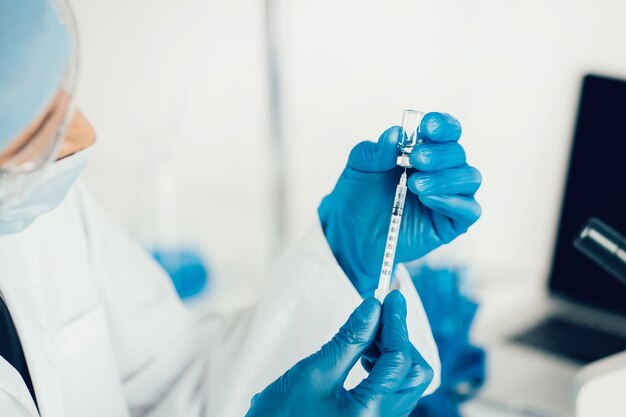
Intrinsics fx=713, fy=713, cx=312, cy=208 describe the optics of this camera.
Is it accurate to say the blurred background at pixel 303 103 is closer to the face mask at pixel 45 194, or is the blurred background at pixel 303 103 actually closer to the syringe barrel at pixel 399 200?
the syringe barrel at pixel 399 200

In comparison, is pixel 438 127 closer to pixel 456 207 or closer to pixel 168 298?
pixel 456 207

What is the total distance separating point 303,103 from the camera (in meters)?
1.81

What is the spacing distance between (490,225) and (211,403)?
860 mm

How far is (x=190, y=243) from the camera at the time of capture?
2031 mm

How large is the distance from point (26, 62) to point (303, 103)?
3.90 feet

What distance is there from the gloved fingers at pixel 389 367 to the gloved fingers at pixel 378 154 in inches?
8.1

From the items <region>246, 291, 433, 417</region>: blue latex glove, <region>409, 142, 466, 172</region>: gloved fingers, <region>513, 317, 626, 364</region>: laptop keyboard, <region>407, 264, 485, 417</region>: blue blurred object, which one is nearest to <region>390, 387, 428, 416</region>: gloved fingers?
<region>246, 291, 433, 417</region>: blue latex glove

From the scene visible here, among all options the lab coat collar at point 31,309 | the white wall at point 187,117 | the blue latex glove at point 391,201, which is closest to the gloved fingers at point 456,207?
the blue latex glove at point 391,201

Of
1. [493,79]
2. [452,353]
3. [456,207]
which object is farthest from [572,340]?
[456,207]

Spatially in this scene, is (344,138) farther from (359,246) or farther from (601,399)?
(601,399)

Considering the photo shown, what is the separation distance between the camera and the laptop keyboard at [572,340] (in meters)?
1.34

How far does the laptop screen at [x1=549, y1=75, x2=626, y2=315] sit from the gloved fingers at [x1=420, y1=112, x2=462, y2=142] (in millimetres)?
647

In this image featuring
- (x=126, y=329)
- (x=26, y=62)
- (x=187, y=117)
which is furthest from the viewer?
(x=187, y=117)

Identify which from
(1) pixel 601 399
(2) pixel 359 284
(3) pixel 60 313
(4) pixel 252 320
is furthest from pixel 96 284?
(1) pixel 601 399
